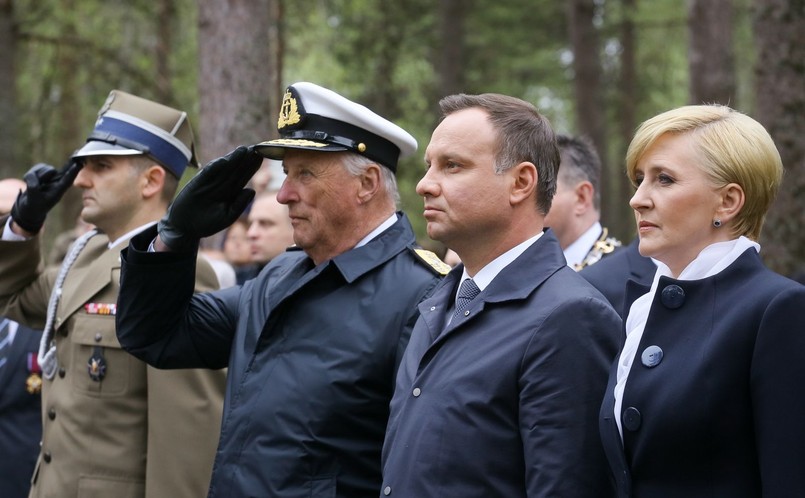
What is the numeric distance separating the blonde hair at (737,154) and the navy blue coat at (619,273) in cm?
161

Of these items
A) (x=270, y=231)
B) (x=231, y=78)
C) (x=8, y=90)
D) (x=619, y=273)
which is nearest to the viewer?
(x=619, y=273)

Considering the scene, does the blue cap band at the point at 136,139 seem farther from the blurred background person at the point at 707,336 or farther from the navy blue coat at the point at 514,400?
the blurred background person at the point at 707,336

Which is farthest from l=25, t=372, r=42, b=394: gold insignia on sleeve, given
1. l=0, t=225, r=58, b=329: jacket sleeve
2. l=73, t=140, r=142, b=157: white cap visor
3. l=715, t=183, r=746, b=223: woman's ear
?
l=715, t=183, r=746, b=223: woman's ear

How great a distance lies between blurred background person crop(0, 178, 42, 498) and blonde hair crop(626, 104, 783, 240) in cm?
377

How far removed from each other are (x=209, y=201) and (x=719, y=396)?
79.9 inches

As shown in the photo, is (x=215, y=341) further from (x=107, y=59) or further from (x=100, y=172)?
(x=107, y=59)

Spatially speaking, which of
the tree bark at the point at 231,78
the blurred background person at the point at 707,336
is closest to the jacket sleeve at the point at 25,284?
the tree bark at the point at 231,78

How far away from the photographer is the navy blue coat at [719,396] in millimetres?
2602

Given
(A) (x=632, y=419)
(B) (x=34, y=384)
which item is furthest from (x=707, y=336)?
(B) (x=34, y=384)

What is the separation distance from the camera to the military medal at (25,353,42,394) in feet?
19.0

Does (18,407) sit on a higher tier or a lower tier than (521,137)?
lower

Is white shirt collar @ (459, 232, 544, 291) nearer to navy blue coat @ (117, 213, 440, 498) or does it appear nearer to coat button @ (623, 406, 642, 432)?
navy blue coat @ (117, 213, 440, 498)

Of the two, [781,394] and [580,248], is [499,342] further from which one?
[580,248]

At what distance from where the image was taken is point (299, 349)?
3.85m
